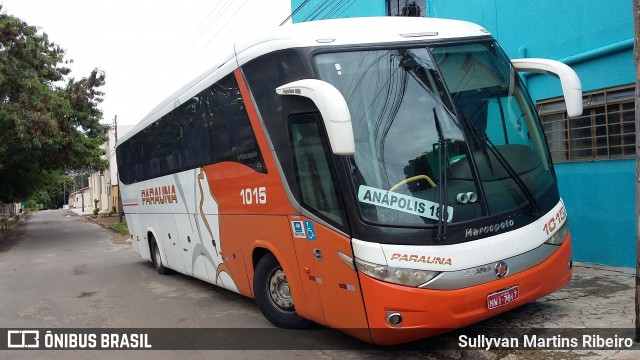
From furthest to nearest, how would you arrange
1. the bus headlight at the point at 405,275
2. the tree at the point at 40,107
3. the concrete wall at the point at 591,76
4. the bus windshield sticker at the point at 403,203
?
the tree at the point at 40,107 < the concrete wall at the point at 591,76 < the bus windshield sticker at the point at 403,203 < the bus headlight at the point at 405,275

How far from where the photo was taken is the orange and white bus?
4.16 meters

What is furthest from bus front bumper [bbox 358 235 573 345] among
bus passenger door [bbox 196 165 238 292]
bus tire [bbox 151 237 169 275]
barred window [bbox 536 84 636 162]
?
bus tire [bbox 151 237 169 275]

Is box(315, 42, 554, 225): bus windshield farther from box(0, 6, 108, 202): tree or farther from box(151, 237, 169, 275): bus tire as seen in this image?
box(0, 6, 108, 202): tree

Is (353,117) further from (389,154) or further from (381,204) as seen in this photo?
(381,204)

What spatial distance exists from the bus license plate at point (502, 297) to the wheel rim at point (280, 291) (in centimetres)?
229

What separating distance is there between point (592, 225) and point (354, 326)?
188 inches

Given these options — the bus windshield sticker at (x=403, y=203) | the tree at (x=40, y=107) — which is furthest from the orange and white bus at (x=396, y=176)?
the tree at (x=40, y=107)

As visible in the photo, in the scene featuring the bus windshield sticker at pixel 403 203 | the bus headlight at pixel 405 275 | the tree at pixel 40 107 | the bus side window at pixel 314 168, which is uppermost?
the tree at pixel 40 107

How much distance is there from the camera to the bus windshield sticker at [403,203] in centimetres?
421

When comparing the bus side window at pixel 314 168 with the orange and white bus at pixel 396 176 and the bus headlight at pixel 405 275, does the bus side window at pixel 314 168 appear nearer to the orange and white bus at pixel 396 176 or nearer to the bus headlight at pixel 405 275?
the orange and white bus at pixel 396 176

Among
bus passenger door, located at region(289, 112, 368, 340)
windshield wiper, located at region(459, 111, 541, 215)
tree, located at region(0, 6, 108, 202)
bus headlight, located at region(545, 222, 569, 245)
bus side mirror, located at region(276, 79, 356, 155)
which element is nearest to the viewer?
bus side mirror, located at region(276, 79, 356, 155)

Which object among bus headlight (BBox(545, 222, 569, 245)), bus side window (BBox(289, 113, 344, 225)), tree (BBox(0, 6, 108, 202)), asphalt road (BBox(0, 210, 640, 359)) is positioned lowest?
asphalt road (BBox(0, 210, 640, 359))

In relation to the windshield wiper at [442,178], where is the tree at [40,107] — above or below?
above

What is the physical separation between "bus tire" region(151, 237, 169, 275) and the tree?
1102 cm
